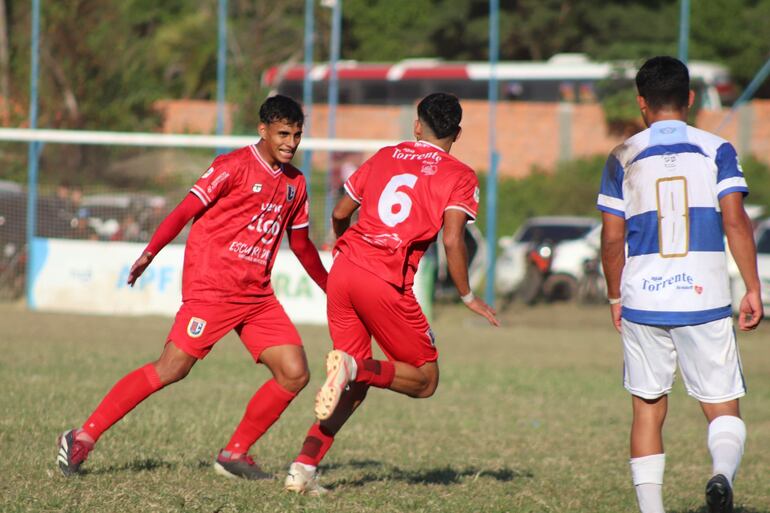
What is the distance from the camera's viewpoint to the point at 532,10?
4347 cm

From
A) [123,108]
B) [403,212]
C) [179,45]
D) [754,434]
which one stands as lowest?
[754,434]

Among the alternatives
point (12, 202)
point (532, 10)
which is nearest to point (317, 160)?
point (12, 202)

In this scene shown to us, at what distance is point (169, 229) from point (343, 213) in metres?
0.94

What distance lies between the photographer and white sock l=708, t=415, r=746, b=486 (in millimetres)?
5320

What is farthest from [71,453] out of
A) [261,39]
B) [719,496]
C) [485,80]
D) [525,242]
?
[485,80]

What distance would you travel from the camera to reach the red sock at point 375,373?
20.0ft

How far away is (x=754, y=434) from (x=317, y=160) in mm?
17091

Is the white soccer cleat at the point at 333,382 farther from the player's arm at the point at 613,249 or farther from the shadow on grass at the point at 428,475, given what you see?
the player's arm at the point at 613,249

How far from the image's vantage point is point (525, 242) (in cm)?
2519

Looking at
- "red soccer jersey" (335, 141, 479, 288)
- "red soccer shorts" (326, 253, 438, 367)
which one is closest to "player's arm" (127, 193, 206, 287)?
"red soccer shorts" (326, 253, 438, 367)

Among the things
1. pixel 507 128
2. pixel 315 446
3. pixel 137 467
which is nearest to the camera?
pixel 315 446

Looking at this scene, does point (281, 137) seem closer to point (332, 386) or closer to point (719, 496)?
point (332, 386)

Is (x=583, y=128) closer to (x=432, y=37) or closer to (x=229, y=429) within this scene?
(x=432, y=37)

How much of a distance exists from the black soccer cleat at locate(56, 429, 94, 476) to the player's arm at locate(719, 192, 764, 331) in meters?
3.45
